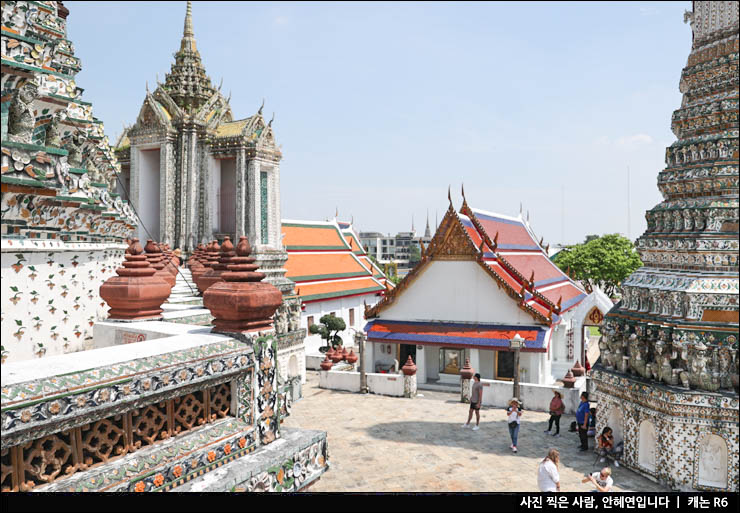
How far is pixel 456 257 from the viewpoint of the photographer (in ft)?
62.8

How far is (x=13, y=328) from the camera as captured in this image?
609 cm

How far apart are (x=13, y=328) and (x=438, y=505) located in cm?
473

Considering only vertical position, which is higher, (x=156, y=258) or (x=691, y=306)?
(x=156, y=258)

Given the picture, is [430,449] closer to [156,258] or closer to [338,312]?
[156,258]

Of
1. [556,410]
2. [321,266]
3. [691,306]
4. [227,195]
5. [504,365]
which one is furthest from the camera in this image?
[321,266]

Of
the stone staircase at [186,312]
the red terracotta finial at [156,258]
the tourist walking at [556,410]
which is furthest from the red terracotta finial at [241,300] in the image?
the tourist walking at [556,410]

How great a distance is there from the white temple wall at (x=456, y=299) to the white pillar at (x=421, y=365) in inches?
45.7

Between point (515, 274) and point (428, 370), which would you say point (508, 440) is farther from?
point (515, 274)

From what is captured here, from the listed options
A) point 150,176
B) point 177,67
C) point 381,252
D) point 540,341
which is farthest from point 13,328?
point 381,252

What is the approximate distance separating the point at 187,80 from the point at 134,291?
22796mm

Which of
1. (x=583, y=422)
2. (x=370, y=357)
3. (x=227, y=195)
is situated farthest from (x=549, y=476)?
(x=227, y=195)

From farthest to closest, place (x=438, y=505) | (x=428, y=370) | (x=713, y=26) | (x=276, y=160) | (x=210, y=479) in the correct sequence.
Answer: (x=276, y=160) → (x=428, y=370) → (x=713, y=26) → (x=210, y=479) → (x=438, y=505)

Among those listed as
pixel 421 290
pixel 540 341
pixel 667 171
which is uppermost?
pixel 667 171

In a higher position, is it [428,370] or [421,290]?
[421,290]
